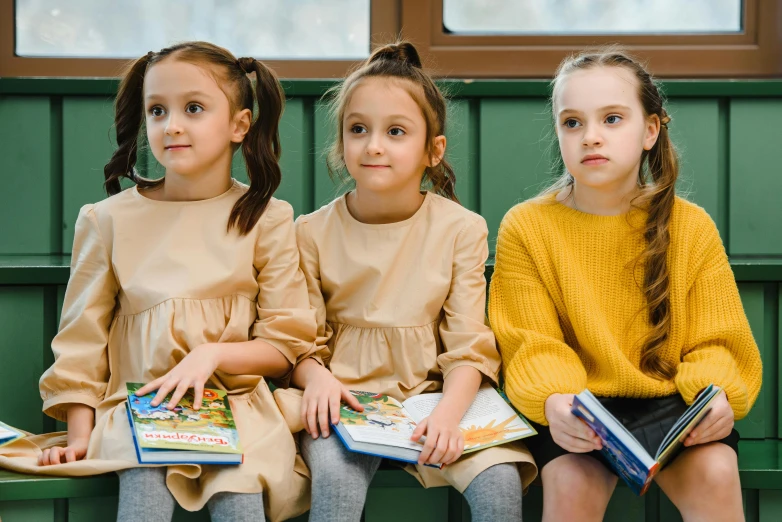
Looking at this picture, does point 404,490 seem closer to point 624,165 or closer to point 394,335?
point 394,335

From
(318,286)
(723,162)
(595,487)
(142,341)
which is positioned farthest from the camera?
(723,162)

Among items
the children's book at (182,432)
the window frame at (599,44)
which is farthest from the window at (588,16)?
the children's book at (182,432)

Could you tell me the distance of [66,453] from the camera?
124 cm

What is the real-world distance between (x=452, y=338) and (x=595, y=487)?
0.32 meters

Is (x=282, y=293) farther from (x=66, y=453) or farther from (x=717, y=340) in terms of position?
(x=717, y=340)

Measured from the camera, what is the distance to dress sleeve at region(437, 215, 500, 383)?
1.33 meters

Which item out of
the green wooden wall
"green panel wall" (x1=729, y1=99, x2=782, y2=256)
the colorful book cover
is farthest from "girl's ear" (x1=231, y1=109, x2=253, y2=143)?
"green panel wall" (x1=729, y1=99, x2=782, y2=256)

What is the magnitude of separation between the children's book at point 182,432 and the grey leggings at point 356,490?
12 cm

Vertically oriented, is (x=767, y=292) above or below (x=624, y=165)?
below

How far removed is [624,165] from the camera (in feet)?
4.38

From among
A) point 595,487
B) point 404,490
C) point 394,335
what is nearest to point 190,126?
point 394,335

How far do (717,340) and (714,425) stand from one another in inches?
7.2

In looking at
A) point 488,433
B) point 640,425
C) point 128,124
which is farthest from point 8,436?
point 640,425

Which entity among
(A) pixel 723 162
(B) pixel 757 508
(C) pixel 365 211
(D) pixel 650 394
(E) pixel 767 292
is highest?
(A) pixel 723 162
